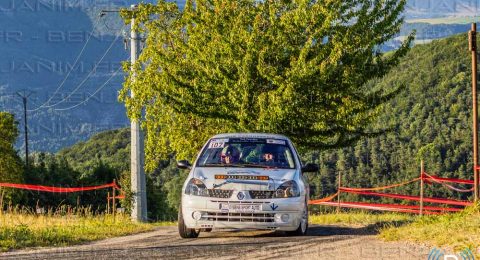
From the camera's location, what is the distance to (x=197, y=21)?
30.5 m

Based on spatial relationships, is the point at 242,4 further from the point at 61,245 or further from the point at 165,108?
the point at 61,245

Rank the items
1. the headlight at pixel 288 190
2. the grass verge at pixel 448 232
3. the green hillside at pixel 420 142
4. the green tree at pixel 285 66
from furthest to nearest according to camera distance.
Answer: the green hillside at pixel 420 142
the green tree at pixel 285 66
the headlight at pixel 288 190
the grass verge at pixel 448 232

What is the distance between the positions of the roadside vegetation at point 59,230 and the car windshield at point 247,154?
263 cm

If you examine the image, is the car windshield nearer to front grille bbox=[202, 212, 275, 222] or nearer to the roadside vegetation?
front grille bbox=[202, 212, 275, 222]

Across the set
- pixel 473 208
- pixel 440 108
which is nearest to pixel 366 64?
pixel 473 208

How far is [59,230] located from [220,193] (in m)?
3.94

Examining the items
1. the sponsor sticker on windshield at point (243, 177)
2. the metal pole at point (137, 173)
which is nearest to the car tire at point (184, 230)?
the sponsor sticker on windshield at point (243, 177)

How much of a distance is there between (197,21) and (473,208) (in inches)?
706

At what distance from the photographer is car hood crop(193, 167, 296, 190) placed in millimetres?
13234

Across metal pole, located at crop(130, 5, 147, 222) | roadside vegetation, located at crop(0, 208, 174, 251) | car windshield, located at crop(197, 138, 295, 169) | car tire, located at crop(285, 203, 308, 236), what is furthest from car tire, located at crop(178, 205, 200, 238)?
metal pole, located at crop(130, 5, 147, 222)

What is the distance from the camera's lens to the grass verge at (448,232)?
35.0ft

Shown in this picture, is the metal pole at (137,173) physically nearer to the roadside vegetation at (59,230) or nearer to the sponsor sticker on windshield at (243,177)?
the roadside vegetation at (59,230)

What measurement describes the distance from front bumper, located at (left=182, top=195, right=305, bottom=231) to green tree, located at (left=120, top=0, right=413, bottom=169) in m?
13.0

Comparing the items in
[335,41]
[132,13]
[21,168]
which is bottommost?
[21,168]
